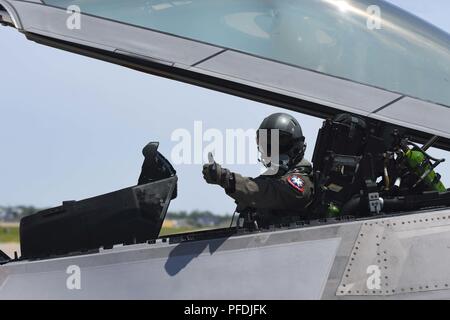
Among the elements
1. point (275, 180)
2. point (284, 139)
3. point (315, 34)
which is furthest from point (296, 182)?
point (315, 34)

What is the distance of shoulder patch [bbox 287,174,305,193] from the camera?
15.9 ft

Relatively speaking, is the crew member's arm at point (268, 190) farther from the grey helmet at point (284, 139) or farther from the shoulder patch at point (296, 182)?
the grey helmet at point (284, 139)

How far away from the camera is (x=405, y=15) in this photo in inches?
211

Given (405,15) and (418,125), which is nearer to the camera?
(418,125)

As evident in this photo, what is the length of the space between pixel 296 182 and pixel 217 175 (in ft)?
Result: 2.25

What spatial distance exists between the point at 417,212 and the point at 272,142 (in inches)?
45.2

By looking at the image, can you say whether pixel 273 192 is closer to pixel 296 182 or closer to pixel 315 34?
pixel 296 182

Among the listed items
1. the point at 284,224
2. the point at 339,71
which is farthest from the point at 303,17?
the point at 284,224

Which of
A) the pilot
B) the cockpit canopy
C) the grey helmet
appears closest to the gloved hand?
the pilot

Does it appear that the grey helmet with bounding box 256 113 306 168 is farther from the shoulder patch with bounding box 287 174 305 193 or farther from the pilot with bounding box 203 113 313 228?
the shoulder patch with bounding box 287 174 305 193

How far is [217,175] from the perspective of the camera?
4414 mm

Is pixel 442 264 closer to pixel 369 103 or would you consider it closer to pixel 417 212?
pixel 417 212

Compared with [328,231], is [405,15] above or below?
above

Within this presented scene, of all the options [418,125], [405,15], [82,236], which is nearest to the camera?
[418,125]
